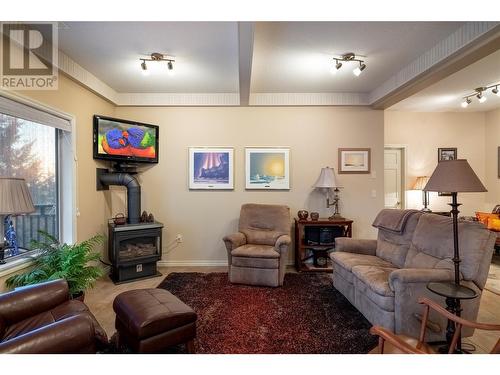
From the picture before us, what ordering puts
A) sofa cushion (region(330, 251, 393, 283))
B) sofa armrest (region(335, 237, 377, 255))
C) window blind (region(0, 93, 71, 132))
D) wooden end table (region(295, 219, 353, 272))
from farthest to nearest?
wooden end table (region(295, 219, 353, 272)), sofa armrest (region(335, 237, 377, 255)), sofa cushion (region(330, 251, 393, 283)), window blind (region(0, 93, 71, 132))

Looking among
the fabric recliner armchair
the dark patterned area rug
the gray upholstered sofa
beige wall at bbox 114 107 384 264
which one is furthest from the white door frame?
the fabric recliner armchair

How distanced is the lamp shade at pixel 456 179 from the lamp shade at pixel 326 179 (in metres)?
1.86

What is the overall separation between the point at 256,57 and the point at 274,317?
A: 8.56 ft

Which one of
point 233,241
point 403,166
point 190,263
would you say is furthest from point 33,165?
point 403,166

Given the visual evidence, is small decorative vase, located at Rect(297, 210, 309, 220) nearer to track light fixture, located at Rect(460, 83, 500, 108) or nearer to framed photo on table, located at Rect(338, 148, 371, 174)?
framed photo on table, located at Rect(338, 148, 371, 174)

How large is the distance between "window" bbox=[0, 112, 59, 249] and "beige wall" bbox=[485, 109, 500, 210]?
6.96 meters

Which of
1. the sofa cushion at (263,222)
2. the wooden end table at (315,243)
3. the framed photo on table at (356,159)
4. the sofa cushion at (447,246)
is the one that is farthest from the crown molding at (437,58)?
the sofa cushion at (263,222)

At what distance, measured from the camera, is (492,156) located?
4.98 meters

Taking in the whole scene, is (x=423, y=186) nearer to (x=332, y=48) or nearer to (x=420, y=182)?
(x=420, y=182)

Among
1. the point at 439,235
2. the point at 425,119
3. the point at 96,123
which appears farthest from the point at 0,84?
the point at 425,119

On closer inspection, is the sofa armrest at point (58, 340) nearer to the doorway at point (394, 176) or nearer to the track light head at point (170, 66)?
the track light head at point (170, 66)

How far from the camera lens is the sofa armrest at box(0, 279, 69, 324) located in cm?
164
